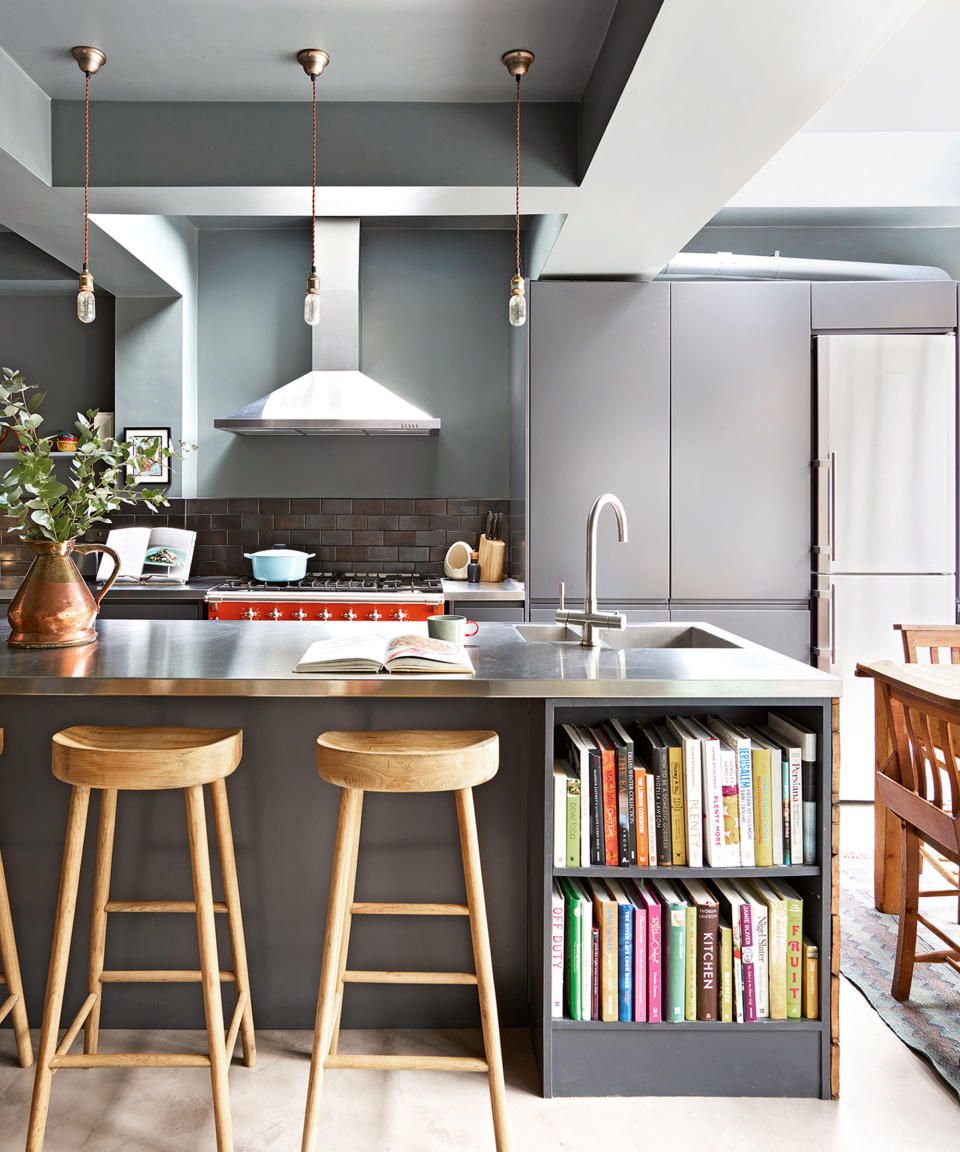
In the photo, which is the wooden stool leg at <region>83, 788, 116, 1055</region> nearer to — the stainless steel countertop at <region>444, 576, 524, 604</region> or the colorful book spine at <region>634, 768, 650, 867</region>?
the colorful book spine at <region>634, 768, 650, 867</region>

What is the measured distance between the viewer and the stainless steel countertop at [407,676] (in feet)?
5.89

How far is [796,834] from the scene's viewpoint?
1.87 metres

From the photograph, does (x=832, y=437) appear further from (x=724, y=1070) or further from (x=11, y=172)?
(x=11, y=172)

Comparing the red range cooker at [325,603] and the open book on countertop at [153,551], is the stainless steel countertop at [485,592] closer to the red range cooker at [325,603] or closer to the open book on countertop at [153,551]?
the red range cooker at [325,603]

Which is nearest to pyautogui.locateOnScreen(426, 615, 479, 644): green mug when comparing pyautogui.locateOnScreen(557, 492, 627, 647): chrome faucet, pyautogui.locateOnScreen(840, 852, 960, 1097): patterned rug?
pyautogui.locateOnScreen(557, 492, 627, 647): chrome faucet

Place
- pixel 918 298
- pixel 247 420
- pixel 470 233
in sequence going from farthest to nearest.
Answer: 1. pixel 470 233
2. pixel 247 420
3. pixel 918 298

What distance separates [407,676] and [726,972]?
0.95 meters

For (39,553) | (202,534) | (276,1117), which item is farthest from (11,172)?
(276,1117)

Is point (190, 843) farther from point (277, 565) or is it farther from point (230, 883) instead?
point (277, 565)

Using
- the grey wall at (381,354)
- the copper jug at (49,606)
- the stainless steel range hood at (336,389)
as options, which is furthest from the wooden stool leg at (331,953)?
the grey wall at (381,354)

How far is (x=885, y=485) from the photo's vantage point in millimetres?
3795

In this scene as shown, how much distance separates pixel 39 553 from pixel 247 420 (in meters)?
2.00

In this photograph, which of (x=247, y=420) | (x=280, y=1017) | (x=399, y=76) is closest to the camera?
(x=280, y=1017)

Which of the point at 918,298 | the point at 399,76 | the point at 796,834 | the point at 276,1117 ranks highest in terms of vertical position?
the point at 399,76
